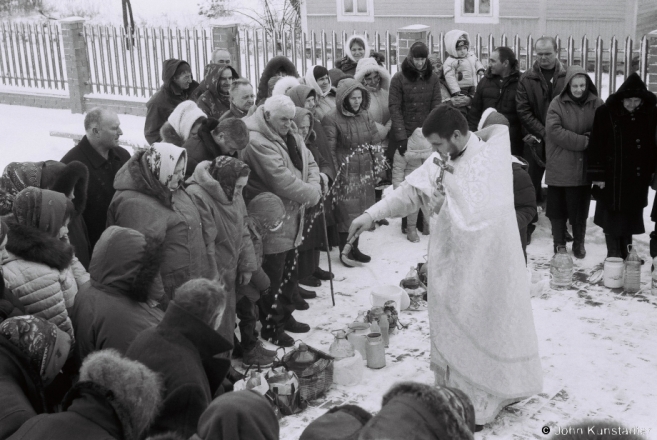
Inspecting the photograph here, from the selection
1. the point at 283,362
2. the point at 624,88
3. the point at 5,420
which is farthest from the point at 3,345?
the point at 624,88

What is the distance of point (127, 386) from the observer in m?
→ 2.80

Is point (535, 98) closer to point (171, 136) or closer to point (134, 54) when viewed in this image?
point (171, 136)

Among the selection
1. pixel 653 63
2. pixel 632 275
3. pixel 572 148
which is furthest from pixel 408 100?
pixel 632 275

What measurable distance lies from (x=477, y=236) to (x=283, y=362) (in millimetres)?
1797

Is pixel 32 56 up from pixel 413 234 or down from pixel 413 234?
up

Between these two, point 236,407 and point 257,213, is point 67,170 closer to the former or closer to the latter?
point 257,213

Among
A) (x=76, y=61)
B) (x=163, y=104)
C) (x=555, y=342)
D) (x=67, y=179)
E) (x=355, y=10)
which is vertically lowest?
(x=555, y=342)

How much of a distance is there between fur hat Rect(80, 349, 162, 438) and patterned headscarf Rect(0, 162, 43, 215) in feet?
8.42

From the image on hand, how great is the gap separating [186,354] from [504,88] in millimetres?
7052

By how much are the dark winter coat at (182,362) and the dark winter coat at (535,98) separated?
21.4ft

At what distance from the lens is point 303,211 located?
720 centimetres

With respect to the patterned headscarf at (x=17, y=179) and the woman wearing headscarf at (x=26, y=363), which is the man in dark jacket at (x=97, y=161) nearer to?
the patterned headscarf at (x=17, y=179)

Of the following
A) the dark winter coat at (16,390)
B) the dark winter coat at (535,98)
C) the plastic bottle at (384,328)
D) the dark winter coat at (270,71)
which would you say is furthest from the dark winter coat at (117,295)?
the dark winter coat at (535,98)

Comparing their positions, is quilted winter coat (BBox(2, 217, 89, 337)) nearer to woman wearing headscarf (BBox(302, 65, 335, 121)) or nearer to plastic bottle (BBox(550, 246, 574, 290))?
woman wearing headscarf (BBox(302, 65, 335, 121))
